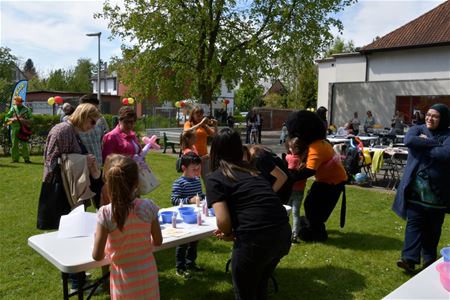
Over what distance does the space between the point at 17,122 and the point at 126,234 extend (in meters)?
10.1

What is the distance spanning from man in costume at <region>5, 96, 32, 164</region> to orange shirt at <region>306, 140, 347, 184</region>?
30.5ft

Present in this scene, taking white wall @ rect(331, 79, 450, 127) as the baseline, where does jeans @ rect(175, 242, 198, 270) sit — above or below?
below

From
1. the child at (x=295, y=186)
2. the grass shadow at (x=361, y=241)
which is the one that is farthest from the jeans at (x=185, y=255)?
the grass shadow at (x=361, y=241)

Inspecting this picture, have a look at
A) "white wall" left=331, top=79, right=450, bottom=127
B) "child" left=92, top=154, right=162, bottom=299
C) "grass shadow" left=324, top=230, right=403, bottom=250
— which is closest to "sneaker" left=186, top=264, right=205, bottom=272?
"child" left=92, top=154, right=162, bottom=299

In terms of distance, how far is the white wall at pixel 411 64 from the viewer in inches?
709

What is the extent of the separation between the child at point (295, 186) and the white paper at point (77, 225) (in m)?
2.40

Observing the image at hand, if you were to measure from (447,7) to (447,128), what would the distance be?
20.7 metres

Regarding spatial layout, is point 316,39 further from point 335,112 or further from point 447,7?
point 447,7

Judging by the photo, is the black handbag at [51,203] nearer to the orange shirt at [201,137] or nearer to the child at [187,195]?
the child at [187,195]

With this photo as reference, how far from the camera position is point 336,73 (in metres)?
21.2

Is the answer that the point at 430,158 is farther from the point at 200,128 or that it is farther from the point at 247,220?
the point at 200,128

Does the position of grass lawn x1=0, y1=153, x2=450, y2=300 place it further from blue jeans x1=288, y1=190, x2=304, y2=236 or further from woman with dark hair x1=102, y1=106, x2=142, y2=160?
woman with dark hair x1=102, y1=106, x2=142, y2=160

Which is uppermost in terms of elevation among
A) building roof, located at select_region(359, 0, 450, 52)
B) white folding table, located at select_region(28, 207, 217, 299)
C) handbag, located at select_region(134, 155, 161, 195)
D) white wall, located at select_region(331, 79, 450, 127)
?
building roof, located at select_region(359, 0, 450, 52)

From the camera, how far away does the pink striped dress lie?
2.46m
